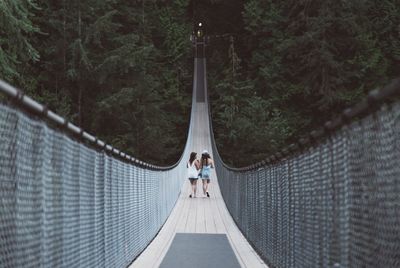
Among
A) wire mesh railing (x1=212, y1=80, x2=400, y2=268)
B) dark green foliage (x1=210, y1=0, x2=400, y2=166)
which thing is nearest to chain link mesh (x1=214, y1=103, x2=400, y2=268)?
wire mesh railing (x1=212, y1=80, x2=400, y2=268)

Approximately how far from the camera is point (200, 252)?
267 inches

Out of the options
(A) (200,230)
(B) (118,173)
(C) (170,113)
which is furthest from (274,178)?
(C) (170,113)

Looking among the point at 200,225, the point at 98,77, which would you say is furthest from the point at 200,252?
the point at 98,77

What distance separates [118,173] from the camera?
16.4ft

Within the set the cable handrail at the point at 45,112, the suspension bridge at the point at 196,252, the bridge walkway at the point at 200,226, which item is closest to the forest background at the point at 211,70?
the bridge walkway at the point at 200,226

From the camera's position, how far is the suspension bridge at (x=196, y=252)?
2.06 meters

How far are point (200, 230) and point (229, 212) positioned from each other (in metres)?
3.22

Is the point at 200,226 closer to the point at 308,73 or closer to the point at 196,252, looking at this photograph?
the point at 196,252

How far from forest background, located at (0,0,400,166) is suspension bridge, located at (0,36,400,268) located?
57.3 feet

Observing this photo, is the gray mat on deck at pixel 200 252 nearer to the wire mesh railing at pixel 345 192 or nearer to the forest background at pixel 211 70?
the wire mesh railing at pixel 345 192

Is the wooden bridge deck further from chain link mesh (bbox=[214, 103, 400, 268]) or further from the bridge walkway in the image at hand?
chain link mesh (bbox=[214, 103, 400, 268])

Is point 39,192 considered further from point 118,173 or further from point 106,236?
point 118,173

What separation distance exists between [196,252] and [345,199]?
4.30 m

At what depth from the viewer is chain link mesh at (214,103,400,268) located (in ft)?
6.56
